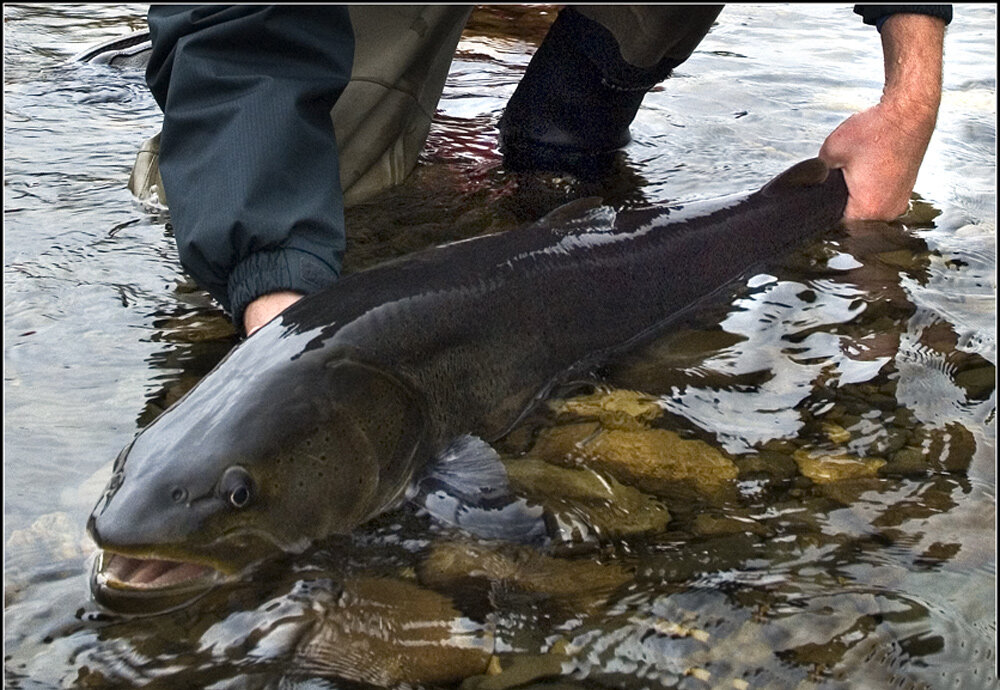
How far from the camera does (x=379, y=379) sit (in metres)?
3.05

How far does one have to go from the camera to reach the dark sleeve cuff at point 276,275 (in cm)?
324

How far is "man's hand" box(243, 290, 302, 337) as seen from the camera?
127 inches

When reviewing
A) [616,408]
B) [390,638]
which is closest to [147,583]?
[390,638]

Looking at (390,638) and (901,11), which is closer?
(390,638)

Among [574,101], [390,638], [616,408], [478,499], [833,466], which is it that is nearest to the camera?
[390,638]

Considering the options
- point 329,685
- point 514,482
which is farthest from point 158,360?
point 329,685

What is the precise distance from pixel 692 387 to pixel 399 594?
4.70 ft

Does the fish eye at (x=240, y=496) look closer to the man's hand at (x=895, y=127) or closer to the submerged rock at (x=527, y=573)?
the submerged rock at (x=527, y=573)

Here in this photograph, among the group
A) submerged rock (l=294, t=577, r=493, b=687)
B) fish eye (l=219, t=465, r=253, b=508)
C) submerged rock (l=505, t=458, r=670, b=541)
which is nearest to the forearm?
submerged rock (l=505, t=458, r=670, b=541)

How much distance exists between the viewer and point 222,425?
2.66 metres

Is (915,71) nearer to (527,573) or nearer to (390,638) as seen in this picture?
(527,573)

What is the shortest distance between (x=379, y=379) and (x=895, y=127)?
2745mm

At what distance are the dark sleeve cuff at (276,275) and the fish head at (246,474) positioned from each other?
0.39 m

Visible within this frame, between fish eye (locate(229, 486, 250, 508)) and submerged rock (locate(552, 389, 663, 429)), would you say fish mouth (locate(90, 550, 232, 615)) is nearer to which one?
fish eye (locate(229, 486, 250, 508))
